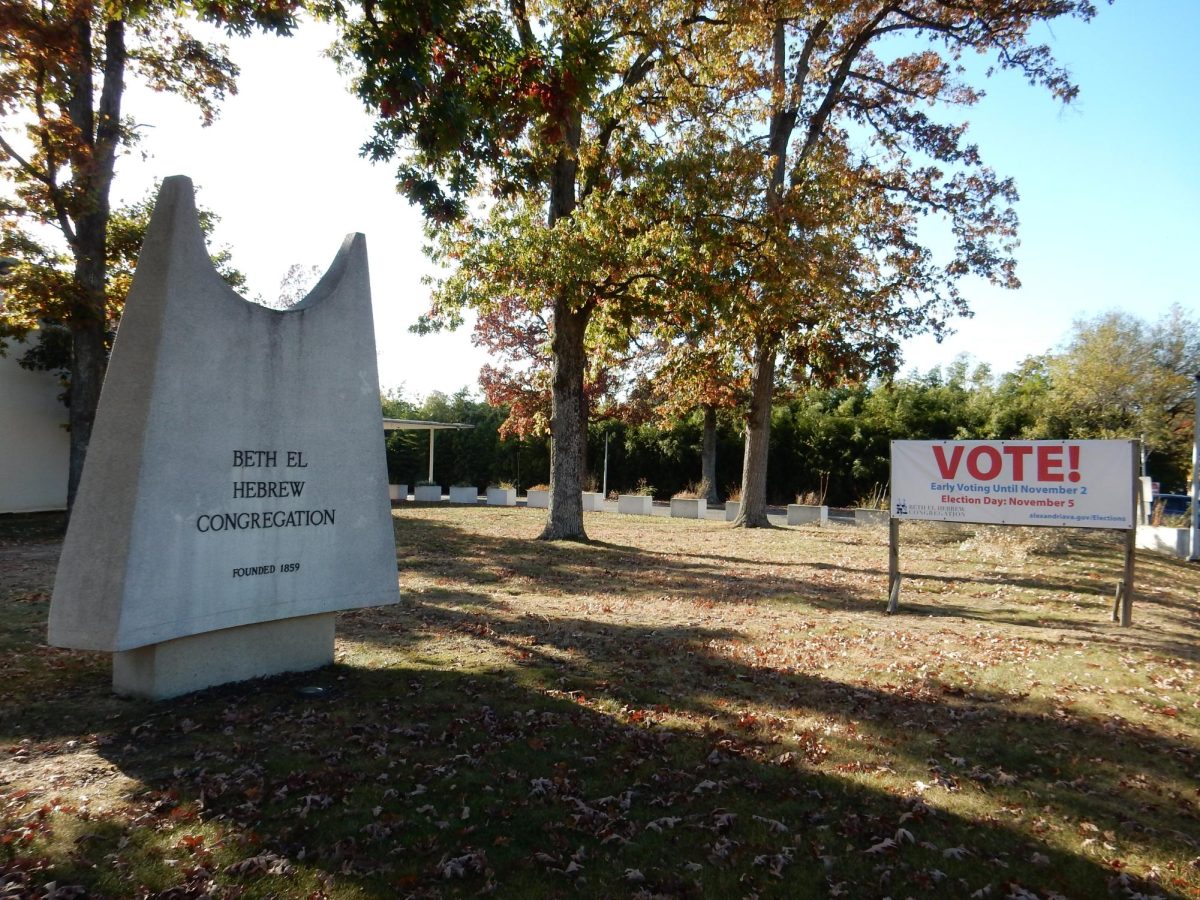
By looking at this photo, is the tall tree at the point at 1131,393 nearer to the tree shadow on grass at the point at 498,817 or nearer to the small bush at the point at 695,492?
the small bush at the point at 695,492

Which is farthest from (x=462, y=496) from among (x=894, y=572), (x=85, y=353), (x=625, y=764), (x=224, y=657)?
(x=625, y=764)

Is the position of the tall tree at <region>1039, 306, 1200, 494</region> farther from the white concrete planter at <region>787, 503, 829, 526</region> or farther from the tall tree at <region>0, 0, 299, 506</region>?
the tall tree at <region>0, 0, 299, 506</region>

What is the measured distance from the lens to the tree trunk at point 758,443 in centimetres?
2111

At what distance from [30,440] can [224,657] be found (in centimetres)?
1978

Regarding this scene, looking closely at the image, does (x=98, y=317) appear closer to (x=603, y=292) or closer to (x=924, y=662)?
(x=603, y=292)

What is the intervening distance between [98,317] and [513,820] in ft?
51.2

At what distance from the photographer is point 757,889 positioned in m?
3.73

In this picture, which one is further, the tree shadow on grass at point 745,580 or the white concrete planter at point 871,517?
the white concrete planter at point 871,517

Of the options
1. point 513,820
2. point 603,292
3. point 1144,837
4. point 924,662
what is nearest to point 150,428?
point 513,820

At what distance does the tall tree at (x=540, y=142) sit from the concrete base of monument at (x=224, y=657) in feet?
13.9

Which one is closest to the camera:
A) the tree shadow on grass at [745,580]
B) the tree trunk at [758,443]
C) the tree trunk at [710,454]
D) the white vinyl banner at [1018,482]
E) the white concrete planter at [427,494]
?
the white vinyl banner at [1018,482]

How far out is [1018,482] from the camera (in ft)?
30.9

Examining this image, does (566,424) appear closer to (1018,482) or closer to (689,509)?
(1018,482)

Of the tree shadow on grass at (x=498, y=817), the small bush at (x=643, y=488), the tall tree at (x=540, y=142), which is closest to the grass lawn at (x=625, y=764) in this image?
the tree shadow on grass at (x=498, y=817)
